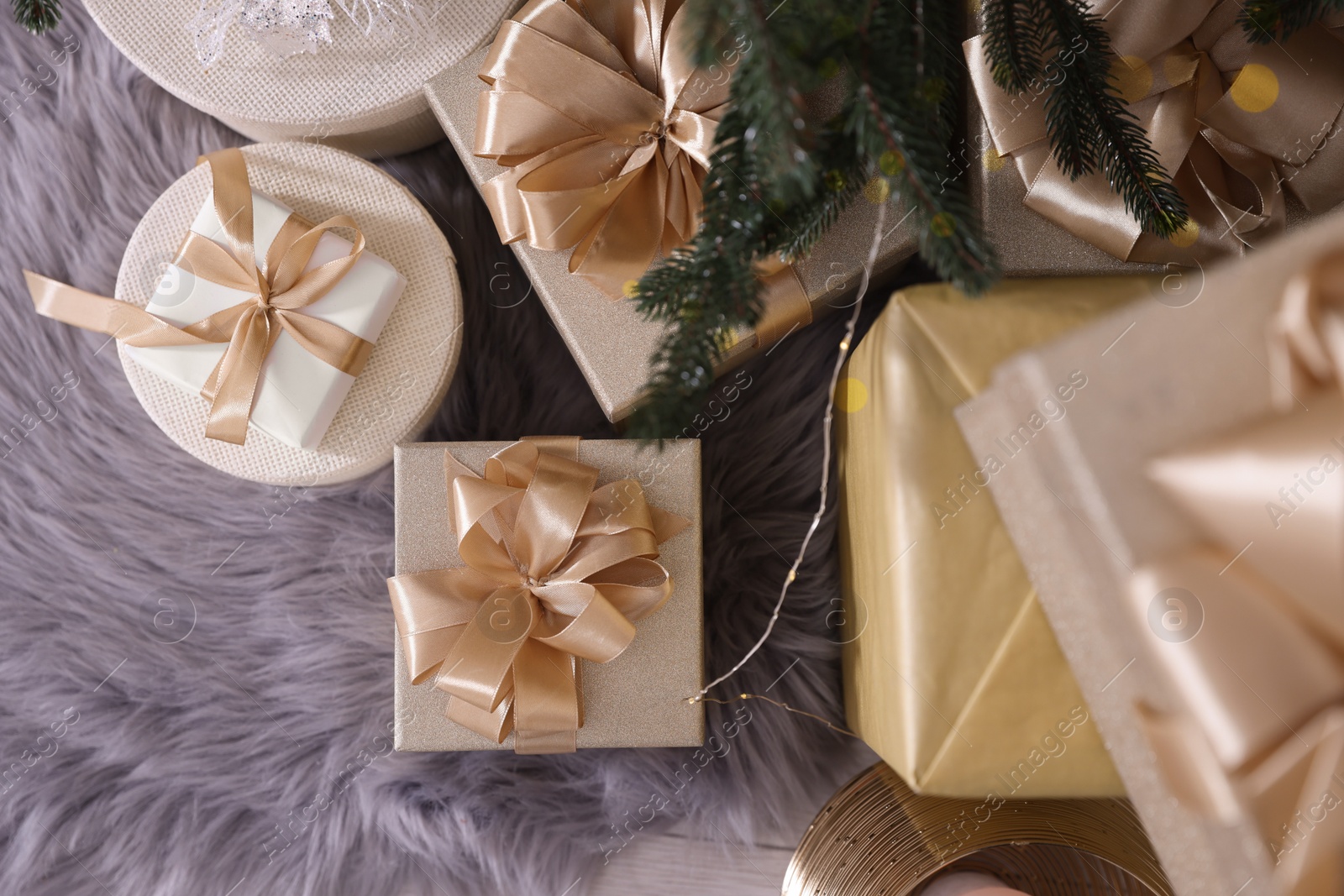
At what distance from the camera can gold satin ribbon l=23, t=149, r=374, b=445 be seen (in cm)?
78

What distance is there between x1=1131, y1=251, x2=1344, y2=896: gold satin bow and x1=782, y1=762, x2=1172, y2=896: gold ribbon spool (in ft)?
1.21

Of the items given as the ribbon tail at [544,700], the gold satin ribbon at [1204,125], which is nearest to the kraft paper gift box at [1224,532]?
the gold satin ribbon at [1204,125]

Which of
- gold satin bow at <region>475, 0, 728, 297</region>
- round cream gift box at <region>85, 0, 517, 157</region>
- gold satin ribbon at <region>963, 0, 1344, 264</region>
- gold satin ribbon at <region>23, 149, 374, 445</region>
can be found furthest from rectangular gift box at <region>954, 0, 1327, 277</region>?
gold satin ribbon at <region>23, 149, 374, 445</region>

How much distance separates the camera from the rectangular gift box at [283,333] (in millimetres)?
799

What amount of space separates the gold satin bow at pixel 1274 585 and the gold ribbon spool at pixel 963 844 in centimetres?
37

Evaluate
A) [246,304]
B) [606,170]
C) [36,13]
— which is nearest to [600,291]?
[606,170]

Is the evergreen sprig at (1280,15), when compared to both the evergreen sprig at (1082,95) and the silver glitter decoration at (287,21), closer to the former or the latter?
the evergreen sprig at (1082,95)

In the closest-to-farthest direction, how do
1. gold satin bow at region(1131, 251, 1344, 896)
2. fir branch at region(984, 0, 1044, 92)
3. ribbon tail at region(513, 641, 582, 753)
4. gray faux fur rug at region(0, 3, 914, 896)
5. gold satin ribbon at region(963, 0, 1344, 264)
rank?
gold satin bow at region(1131, 251, 1344, 896) → fir branch at region(984, 0, 1044, 92) → gold satin ribbon at region(963, 0, 1344, 264) → ribbon tail at region(513, 641, 582, 753) → gray faux fur rug at region(0, 3, 914, 896)

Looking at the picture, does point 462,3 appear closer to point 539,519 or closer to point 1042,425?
point 539,519

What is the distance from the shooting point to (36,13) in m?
0.52

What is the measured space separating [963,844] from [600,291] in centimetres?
58

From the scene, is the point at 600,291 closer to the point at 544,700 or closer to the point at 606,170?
the point at 606,170

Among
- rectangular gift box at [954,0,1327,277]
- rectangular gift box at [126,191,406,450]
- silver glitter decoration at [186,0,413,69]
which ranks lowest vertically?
rectangular gift box at [126,191,406,450]

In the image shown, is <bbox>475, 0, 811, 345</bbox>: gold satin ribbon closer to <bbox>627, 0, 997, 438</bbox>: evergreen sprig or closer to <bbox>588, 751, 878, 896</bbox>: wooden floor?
<bbox>627, 0, 997, 438</bbox>: evergreen sprig
